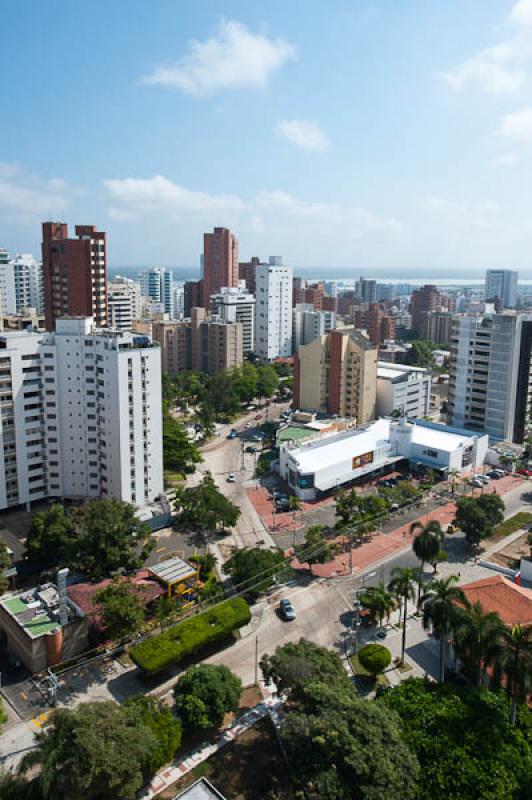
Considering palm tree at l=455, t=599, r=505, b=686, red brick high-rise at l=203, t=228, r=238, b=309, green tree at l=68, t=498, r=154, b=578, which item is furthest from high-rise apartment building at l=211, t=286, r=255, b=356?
palm tree at l=455, t=599, r=505, b=686

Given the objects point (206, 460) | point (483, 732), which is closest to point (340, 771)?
point (483, 732)

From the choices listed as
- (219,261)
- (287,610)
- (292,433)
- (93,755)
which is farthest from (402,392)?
(219,261)

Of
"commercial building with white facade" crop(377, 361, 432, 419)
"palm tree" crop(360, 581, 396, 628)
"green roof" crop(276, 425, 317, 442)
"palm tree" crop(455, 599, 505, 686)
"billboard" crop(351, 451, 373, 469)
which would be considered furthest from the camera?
"commercial building with white facade" crop(377, 361, 432, 419)

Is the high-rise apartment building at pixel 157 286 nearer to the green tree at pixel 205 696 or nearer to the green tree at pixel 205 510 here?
the green tree at pixel 205 510

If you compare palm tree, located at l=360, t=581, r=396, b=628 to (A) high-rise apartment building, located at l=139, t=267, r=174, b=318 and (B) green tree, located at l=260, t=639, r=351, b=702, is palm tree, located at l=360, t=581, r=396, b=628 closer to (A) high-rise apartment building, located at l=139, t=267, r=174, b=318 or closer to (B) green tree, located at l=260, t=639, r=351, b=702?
(B) green tree, located at l=260, t=639, r=351, b=702

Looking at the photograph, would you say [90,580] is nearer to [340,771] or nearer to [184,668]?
[184,668]

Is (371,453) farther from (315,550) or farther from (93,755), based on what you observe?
(93,755)
